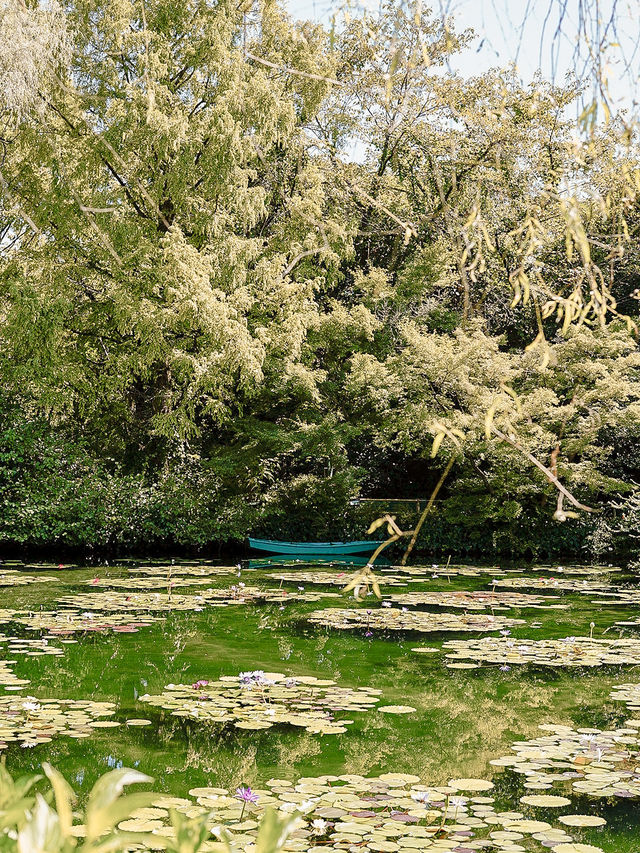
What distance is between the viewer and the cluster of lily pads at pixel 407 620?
6.73 metres

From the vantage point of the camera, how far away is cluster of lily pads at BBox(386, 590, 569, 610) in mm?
7758

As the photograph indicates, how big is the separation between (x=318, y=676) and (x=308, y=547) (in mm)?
7655

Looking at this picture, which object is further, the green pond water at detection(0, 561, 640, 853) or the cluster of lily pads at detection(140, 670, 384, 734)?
the cluster of lily pads at detection(140, 670, 384, 734)

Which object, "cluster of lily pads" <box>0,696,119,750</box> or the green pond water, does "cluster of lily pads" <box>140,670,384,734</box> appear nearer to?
the green pond water

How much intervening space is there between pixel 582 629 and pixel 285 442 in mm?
6676

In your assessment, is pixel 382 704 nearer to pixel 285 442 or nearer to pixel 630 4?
pixel 630 4

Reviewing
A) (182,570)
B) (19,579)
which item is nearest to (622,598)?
(182,570)

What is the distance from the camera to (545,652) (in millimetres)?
5754

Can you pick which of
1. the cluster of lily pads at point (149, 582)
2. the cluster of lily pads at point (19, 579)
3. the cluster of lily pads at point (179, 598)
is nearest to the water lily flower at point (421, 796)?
the cluster of lily pads at point (179, 598)

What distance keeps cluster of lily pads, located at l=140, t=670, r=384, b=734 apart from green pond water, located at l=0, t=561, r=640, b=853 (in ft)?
0.28

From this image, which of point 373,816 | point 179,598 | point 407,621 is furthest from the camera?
point 179,598

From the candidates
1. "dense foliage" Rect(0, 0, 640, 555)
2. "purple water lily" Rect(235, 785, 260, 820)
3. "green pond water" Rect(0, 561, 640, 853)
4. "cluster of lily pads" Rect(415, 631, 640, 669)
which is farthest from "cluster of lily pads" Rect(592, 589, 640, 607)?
"purple water lily" Rect(235, 785, 260, 820)

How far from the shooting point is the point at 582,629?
6.77 metres

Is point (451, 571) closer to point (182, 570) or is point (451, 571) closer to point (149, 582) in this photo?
point (182, 570)
